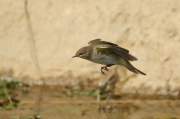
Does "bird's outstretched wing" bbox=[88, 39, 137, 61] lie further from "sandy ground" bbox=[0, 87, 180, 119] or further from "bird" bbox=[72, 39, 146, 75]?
"sandy ground" bbox=[0, 87, 180, 119]

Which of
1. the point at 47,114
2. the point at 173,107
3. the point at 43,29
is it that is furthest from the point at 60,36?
the point at 173,107

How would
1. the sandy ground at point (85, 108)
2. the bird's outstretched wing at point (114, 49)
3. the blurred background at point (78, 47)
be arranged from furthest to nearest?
1. the blurred background at point (78, 47)
2. the sandy ground at point (85, 108)
3. the bird's outstretched wing at point (114, 49)

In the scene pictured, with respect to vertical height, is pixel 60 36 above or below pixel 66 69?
above

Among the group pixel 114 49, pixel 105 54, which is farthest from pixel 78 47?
pixel 114 49

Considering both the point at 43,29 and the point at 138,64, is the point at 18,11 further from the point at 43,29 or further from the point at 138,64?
the point at 138,64

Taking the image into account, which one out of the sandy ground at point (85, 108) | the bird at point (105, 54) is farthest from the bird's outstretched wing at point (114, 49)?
the sandy ground at point (85, 108)

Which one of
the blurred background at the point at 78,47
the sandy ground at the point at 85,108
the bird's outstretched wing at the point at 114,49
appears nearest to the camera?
the bird's outstretched wing at the point at 114,49

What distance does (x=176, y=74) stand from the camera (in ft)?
20.2

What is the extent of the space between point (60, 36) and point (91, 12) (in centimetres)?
50

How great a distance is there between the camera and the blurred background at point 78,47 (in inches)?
238

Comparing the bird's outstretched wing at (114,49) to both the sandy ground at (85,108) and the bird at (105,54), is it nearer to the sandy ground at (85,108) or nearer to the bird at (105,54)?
the bird at (105,54)

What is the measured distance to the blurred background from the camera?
6055 mm

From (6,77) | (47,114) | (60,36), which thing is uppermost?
(60,36)

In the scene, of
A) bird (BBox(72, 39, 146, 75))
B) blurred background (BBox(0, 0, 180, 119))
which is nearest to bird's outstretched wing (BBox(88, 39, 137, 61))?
bird (BBox(72, 39, 146, 75))
